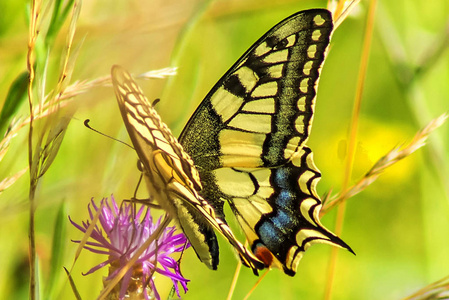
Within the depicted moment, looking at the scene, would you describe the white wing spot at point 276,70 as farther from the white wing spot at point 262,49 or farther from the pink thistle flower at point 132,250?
the pink thistle flower at point 132,250

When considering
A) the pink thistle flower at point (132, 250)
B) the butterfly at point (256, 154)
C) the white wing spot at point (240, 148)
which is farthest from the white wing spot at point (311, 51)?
the pink thistle flower at point (132, 250)

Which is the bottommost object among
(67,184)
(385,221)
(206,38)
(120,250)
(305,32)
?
(385,221)

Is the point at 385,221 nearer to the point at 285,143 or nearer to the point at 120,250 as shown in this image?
the point at 285,143

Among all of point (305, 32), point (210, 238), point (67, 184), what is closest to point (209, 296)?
point (210, 238)

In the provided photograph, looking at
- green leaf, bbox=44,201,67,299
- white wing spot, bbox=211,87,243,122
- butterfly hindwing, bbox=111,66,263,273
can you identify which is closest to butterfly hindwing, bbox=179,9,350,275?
white wing spot, bbox=211,87,243,122

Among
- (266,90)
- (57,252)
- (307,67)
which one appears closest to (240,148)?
(266,90)

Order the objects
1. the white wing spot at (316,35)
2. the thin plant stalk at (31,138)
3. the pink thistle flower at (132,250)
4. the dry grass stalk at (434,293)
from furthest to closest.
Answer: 1. the white wing spot at (316,35)
2. the pink thistle flower at (132,250)
3. the dry grass stalk at (434,293)
4. the thin plant stalk at (31,138)

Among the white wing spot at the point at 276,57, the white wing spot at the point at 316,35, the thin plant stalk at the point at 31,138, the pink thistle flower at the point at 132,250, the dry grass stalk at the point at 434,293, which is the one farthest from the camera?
the white wing spot at the point at 276,57

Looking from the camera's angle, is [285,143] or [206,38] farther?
[206,38]

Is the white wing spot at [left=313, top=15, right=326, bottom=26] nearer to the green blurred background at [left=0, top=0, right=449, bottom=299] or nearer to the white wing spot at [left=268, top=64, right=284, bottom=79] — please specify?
the white wing spot at [left=268, top=64, right=284, bottom=79]
